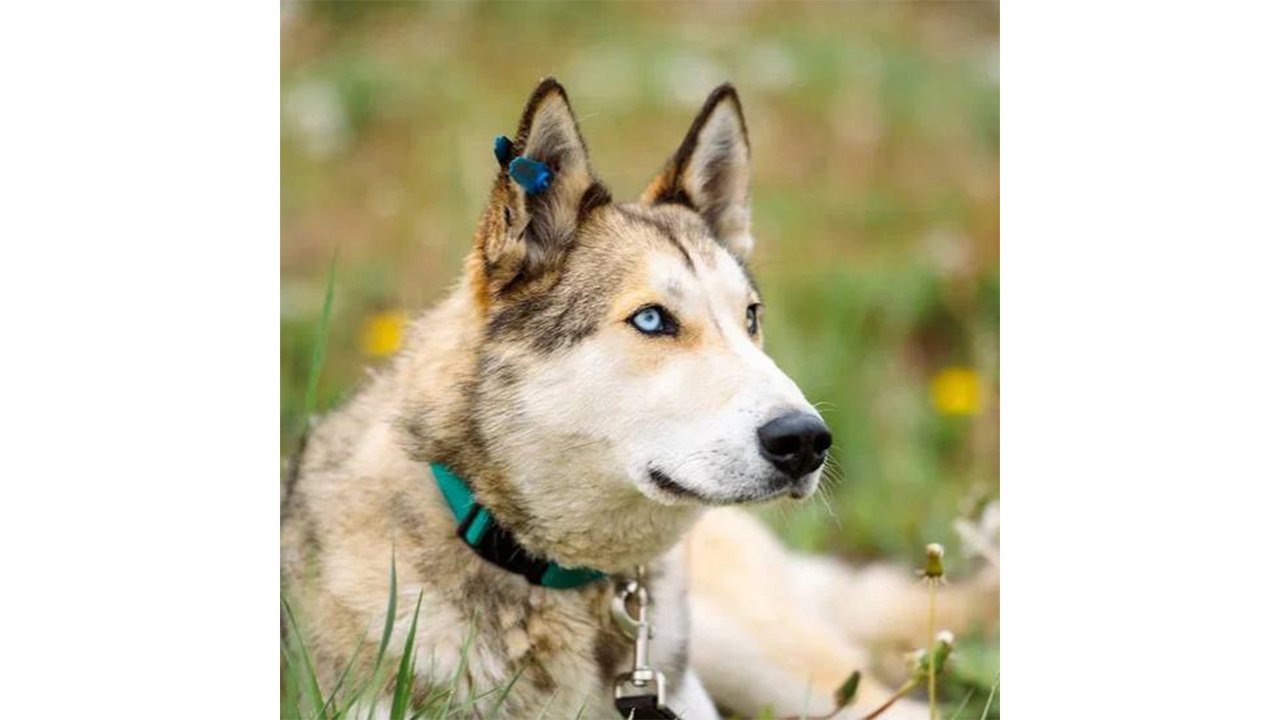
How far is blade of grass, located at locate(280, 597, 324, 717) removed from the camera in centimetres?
250

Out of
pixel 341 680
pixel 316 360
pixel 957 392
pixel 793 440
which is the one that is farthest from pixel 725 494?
pixel 957 392

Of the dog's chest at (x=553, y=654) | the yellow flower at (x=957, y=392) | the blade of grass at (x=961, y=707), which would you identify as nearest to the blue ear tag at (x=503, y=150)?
the dog's chest at (x=553, y=654)

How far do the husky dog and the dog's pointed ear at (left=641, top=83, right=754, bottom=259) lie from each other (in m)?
0.01

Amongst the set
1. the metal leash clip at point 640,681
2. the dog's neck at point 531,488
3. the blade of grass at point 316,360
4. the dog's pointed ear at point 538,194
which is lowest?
the metal leash clip at point 640,681

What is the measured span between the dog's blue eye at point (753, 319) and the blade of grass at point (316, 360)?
89cm

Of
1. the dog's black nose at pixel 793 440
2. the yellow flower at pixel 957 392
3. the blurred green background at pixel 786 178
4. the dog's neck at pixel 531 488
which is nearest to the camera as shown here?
the dog's black nose at pixel 793 440

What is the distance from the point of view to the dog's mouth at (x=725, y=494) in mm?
2320

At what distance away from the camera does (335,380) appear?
10.7 feet

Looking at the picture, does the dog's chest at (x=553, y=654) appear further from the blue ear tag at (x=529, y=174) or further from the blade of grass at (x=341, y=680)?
the blue ear tag at (x=529, y=174)

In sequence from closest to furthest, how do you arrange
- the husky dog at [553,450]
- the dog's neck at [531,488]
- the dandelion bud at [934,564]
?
1. the husky dog at [553,450]
2. the dog's neck at [531,488]
3. the dandelion bud at [934,564]

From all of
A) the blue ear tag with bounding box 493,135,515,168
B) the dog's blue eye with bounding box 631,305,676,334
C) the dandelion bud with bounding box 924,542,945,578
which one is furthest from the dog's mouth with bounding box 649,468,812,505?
the blue ear tag with bounding box 493,135,515,168

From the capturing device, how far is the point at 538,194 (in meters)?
2.56
